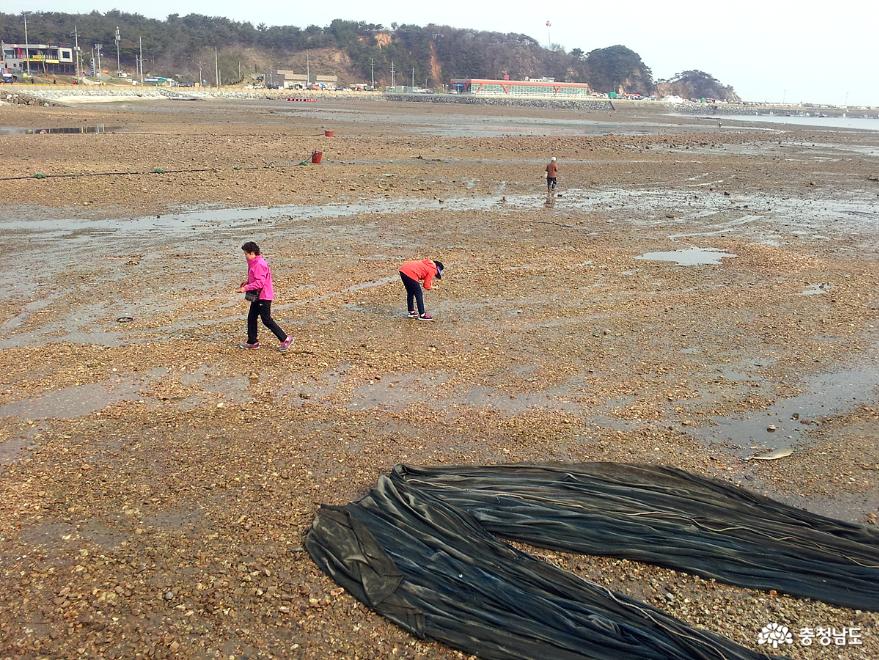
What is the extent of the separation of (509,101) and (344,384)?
141 meters

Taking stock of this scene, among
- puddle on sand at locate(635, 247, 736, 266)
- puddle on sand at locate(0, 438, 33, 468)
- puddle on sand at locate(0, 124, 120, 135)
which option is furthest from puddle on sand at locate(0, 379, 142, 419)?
puddle on sand at locate(0, 124, 120, 135)

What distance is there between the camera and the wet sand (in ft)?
16.7

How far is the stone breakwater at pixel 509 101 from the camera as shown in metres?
135

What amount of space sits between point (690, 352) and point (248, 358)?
5.80m

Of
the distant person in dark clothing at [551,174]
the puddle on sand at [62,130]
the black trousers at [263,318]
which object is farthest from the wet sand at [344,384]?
the puddle on sand at [62,130]

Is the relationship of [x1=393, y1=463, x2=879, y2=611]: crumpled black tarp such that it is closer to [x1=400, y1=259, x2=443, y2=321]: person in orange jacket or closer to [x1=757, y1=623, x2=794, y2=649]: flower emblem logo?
[x1=757, y1=623, x2=794, y2=649]: flower emblem logo

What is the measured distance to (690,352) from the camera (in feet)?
33.6

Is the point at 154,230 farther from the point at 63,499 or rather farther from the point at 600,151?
the point at 600,151

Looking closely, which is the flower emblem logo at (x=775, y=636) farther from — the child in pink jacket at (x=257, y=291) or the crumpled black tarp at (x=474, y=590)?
the child in pink jacket at (x=257, y=291)

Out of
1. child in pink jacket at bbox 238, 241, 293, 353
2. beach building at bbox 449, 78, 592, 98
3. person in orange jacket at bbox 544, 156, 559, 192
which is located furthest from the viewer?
beach building at bbox 449, 78, 592, 98

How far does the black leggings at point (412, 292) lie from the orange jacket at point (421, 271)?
0.06 meters

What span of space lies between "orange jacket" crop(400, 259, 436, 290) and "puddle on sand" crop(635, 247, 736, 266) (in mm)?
6632

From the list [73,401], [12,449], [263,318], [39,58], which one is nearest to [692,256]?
[263,318]

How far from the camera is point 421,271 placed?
10.7 metres
